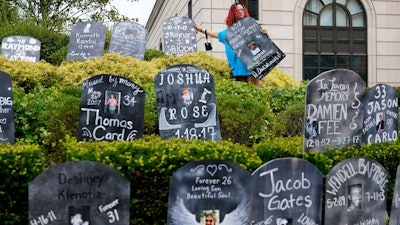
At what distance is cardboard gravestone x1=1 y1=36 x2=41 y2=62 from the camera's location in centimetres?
1205

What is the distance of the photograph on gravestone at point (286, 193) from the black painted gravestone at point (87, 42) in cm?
788

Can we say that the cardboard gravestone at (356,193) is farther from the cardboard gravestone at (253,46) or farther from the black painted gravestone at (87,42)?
the black painted gravestone at (87,42)

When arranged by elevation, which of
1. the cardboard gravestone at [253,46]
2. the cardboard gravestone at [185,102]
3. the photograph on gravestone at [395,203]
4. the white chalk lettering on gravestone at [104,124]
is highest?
the cardboard gravestone at [253,46]

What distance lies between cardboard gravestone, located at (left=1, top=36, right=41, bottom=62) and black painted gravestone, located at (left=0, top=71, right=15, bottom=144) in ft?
23.2

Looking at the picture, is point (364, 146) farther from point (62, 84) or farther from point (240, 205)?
point (62, 84)

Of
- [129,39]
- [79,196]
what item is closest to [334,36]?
[129,39]

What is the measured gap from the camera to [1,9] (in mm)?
26594

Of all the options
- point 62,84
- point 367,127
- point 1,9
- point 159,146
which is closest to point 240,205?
point 159,146

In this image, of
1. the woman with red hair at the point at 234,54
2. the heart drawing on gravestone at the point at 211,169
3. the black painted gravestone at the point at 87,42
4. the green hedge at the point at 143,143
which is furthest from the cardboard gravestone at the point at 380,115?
the black painted gravestone at the point at 87,42

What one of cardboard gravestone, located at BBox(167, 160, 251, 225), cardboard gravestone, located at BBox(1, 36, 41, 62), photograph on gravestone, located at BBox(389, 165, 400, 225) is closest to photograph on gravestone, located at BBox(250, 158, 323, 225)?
cardboard gravestone, located at BBox(167, 160, 251, 225)

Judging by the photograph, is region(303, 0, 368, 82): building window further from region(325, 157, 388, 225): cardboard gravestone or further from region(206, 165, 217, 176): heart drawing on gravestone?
region(206, 165, 217, 176): heart drawing on gravestone

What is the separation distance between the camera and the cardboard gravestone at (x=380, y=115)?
206 inches

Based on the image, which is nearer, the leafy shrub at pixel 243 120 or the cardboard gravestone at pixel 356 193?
the cardboard gravestone at pixel 356 193

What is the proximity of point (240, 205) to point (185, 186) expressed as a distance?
429 mm
